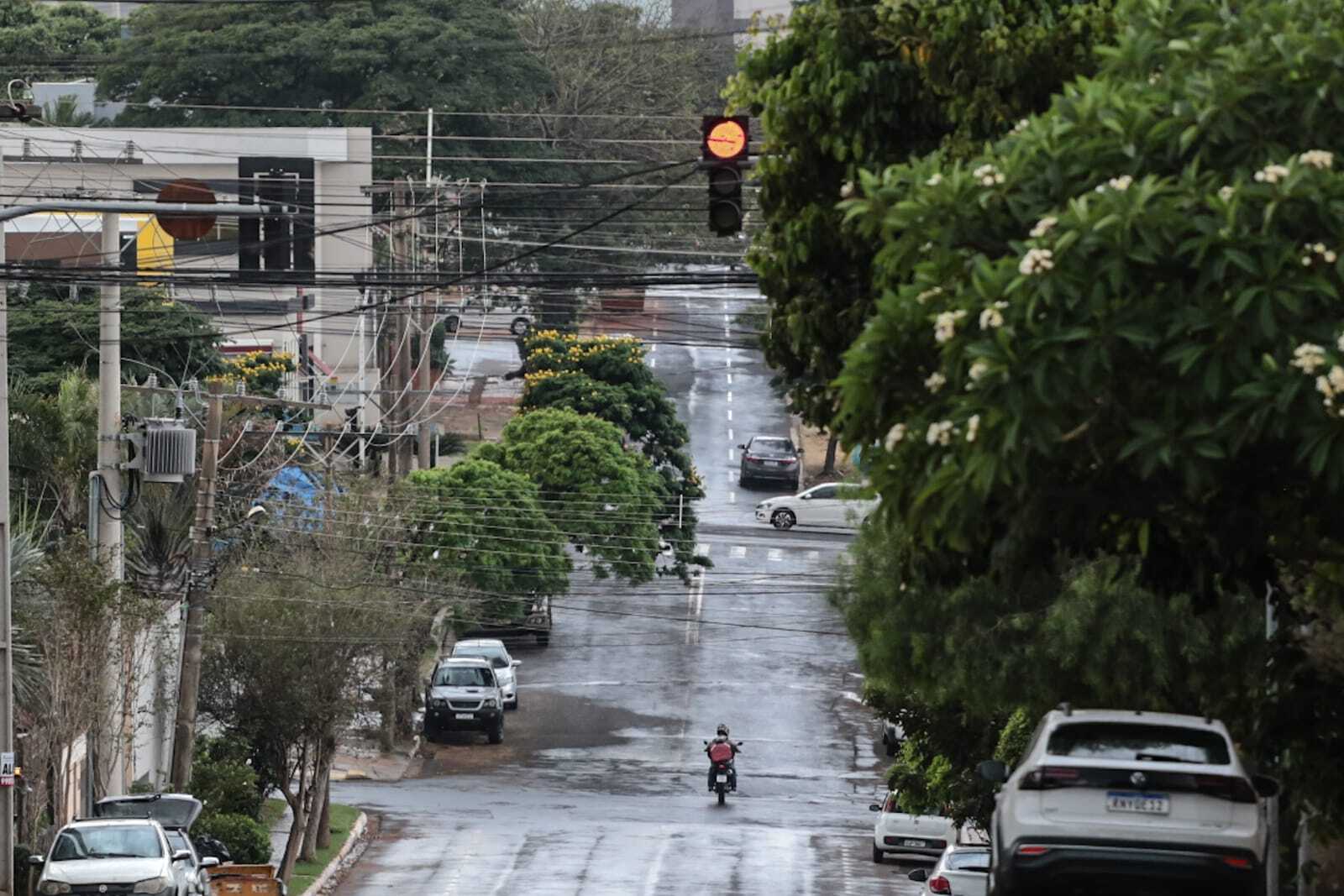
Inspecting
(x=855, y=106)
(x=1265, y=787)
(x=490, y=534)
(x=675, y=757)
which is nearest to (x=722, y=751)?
(x=675, y=757)

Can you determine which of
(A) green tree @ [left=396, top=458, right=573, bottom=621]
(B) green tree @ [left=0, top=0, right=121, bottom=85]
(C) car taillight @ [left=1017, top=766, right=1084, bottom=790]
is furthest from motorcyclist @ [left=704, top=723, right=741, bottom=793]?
(B) green tree @ [left=0, top=0, right=121, bottom=85]

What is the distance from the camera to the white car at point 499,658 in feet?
172

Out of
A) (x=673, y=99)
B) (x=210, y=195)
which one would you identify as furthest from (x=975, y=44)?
(x=673, y=99)

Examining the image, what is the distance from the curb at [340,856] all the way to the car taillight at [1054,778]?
2097 cm

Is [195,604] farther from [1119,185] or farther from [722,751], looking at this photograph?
[1119,185]

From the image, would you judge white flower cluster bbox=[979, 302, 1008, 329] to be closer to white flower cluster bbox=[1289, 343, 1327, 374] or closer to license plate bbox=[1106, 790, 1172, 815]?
white flower cluster bbox=[1289, 343, 1327, 374]

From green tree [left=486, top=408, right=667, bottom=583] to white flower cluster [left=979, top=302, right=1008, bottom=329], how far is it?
45724 millimetres

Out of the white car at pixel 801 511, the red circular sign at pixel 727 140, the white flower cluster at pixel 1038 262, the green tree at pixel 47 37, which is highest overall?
the green tree at pixel 47 37

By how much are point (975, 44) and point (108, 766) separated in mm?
20490

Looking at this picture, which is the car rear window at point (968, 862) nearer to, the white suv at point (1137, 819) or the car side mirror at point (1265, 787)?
the car side mirror at point (1265, 787)

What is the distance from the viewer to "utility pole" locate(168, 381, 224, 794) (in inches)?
1277

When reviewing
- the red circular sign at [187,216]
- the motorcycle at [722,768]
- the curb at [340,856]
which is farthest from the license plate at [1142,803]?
the motorcycle at [722,768]

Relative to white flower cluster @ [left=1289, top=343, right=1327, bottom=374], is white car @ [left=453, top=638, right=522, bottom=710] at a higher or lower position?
lower

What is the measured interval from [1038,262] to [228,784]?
1073 inches
